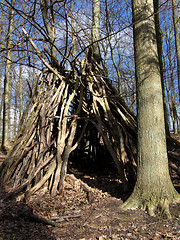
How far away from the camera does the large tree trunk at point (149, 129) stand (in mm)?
3037

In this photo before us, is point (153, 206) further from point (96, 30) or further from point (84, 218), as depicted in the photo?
point (96, 30)

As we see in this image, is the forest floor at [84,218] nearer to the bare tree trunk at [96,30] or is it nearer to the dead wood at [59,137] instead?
the dead wood at [59,137]

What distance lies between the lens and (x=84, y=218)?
3123 mm

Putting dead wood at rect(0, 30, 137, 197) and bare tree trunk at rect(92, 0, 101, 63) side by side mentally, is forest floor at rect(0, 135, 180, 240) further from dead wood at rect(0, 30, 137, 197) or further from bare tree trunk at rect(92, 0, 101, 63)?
bare tree trunk at rect(92, 0, 101, 63)

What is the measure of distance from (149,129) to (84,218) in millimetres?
1782

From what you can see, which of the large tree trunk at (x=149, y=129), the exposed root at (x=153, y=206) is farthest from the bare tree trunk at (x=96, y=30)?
the exposed root at (x=153, y=206)

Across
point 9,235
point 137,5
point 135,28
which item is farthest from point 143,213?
point 137,5

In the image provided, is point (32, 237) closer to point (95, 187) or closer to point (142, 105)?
point (95, 187)

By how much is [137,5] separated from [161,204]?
340 centimetres

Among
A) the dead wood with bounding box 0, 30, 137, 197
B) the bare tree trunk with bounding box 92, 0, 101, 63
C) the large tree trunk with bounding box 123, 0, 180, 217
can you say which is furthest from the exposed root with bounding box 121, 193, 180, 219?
the bare tree trunk with bounding box 92, 0, 101, 63

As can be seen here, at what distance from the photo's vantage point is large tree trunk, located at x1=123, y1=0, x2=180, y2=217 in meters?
3.04

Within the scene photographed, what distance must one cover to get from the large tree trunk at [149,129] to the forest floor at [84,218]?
0.20 metres

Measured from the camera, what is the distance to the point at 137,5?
3.52 m

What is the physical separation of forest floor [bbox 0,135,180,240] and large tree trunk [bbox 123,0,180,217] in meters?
0.20
